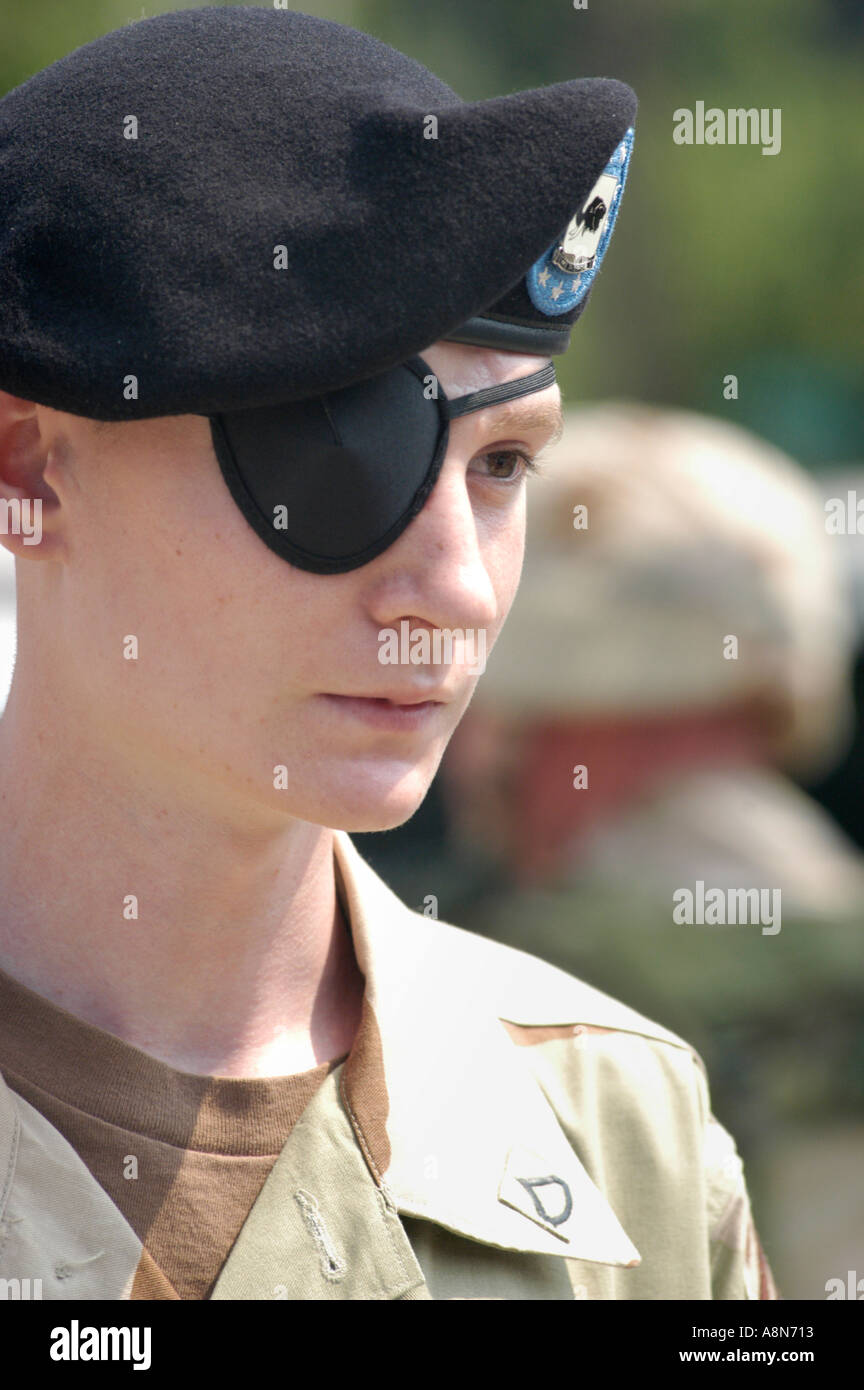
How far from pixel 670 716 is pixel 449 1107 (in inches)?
157

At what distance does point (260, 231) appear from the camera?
1.85 m

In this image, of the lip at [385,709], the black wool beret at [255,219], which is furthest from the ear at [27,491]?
the lip at [385,709]

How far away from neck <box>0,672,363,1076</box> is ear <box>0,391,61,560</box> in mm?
205

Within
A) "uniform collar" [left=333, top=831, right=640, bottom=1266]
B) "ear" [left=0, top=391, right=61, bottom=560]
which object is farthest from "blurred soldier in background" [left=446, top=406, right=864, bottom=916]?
"ear" [left=0, top=391, right=61, bottom=560]

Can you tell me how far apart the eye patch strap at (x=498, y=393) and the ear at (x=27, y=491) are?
0.47 m

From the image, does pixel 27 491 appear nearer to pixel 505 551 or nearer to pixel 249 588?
pixel 249 588

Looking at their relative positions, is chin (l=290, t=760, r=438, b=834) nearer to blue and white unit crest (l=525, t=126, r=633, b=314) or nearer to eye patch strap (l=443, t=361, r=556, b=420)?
eye patch strap (l=443, t=361, r=556, b=420)

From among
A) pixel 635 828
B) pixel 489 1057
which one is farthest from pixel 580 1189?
pixel 635 828

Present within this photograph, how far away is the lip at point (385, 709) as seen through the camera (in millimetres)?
1980

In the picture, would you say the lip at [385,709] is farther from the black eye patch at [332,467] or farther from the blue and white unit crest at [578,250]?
the blue and white unit crest at [578,250]

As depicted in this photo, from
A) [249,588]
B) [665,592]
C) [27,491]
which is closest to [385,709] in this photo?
[249,588]

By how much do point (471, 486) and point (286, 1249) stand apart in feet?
3.04
